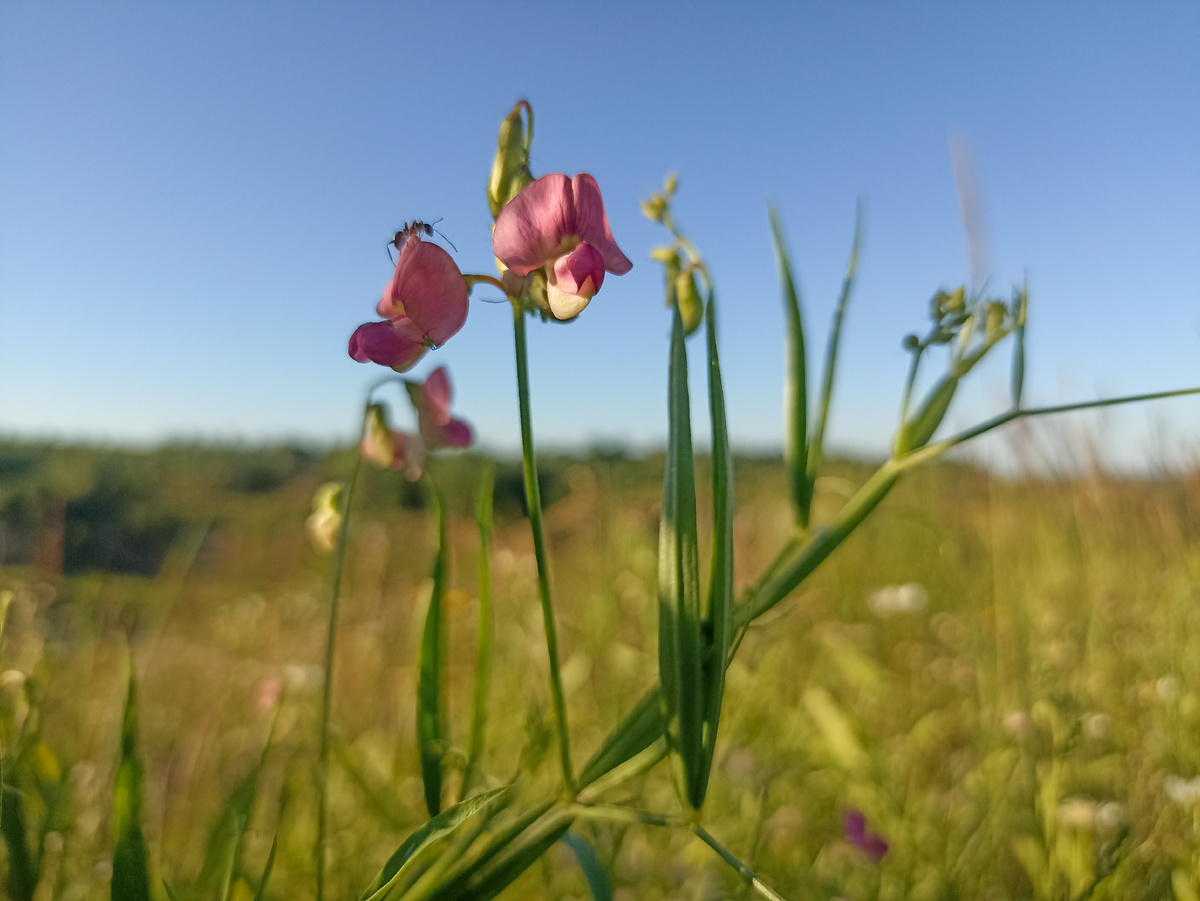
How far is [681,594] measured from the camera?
48 cm

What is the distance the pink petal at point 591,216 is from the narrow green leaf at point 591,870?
41 centimetres

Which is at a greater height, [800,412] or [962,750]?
[800,412]

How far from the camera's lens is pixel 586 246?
52cm

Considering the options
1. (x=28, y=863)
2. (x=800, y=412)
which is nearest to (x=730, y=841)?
(x=800, y=412)

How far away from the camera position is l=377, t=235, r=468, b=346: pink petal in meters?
0.50

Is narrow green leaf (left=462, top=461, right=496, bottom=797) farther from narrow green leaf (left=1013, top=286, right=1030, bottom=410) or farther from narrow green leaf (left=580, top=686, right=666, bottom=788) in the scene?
narrow green leaf (left=1013, top=286, right=1030, bottom=410)

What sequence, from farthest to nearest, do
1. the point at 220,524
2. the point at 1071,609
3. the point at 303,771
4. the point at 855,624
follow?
1. the point at 220,524
2. the point at 855,624
3. the point at 1071,609
4. the point at 303,771

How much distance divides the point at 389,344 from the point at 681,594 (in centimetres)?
26

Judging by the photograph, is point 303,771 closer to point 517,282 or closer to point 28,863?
point 28,863

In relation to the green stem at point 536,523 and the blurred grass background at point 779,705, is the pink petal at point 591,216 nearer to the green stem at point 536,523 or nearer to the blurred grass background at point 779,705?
the green stem at point 536,523

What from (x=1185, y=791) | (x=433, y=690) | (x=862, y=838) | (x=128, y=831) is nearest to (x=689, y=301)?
(x=433, y=690)

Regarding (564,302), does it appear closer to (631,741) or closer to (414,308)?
(414,308)

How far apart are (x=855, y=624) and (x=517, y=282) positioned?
6.21 ft

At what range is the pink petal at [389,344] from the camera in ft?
1.66
